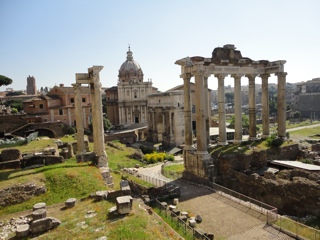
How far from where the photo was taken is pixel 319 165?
20.4 metres

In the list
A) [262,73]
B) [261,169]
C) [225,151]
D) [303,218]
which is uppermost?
[262,73]

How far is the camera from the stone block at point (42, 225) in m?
11.0

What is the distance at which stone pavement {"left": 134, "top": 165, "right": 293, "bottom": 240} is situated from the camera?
1256cm

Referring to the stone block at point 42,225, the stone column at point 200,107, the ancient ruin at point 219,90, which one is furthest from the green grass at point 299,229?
the stone block at point 42,225

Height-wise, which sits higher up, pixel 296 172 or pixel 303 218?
pixel 296 172

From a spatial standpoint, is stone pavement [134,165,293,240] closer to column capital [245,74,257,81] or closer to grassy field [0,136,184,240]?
grassy field [0,136,184,240]

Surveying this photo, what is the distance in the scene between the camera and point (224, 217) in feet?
46.9

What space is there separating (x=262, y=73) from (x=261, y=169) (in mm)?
9222

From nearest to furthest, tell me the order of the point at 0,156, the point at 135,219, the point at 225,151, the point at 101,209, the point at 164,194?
1. the point at 135,219
2. the point at 101,209
3. the point at 164,194
4. the point at 0,156
5. the point at 225,151

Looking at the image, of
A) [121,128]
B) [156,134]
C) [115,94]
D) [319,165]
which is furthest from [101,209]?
[115,94]

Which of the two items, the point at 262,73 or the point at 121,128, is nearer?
the point at 262,73

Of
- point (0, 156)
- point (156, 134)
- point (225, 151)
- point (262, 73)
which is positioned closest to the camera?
point (0, 156)

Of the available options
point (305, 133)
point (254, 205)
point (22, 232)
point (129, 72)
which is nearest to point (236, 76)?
point (254, 205)

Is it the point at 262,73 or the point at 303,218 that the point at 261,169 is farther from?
the point at 262,73
